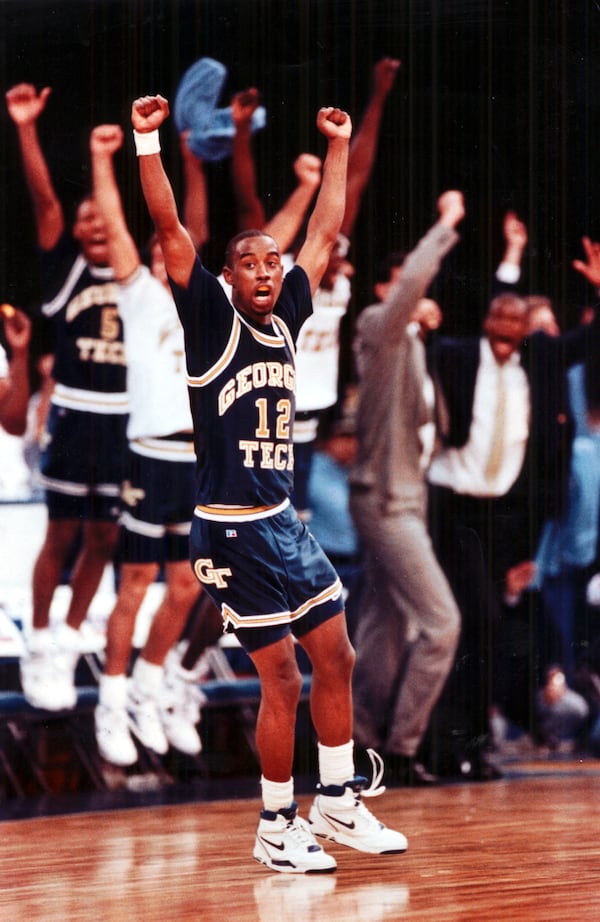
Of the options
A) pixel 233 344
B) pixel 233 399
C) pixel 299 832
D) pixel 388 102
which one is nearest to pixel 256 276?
pixel 233 344

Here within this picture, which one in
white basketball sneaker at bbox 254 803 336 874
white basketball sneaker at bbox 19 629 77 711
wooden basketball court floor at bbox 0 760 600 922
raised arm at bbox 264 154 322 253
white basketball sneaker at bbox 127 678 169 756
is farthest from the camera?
raised arm at bbox 264 154 322 253

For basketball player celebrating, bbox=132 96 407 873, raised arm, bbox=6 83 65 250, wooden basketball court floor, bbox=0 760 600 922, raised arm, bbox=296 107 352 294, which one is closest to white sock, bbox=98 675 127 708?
wooden basketball court floor, bbox=0 760 600 922

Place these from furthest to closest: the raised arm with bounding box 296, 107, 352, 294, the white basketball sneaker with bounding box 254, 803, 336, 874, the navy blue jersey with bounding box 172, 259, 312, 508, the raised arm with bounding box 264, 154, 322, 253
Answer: the raised arm with bounding box 264, 154, 322, 253
the raised arm with bounding box 296, 107, 352, 294
the navy blue jersey with bounding box 172, 259, 312, 508
the white basketball sneaker with bounding box 254, 803, 336, 874

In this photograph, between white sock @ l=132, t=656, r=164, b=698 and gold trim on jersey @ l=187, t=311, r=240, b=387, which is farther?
white sock @ l=132, t=656, r=164, b=698

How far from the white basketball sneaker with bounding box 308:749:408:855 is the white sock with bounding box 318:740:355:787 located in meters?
0.02

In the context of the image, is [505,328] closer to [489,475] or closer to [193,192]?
[489,475]

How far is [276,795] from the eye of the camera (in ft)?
10.0

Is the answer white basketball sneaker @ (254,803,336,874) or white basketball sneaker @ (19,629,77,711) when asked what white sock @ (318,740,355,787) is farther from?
white basketball sneaker @ (19,629,77,711)

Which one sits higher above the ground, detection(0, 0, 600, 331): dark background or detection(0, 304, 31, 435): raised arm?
detection(0, 0, 600, 331): dark background

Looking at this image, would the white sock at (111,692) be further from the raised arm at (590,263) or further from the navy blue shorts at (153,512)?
the raised arm at (590,263)

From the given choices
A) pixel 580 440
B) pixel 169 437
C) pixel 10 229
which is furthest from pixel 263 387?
pixel 580 440

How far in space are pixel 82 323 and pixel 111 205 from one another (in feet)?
1.36

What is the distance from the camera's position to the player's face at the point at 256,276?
10.3ft

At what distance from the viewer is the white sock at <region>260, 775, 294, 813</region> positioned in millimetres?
3055
